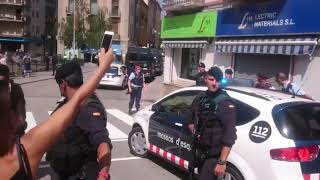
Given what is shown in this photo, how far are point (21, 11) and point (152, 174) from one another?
2723 inches

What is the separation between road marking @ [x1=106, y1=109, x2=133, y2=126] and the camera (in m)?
13.4

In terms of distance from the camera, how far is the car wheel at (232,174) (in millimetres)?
5484

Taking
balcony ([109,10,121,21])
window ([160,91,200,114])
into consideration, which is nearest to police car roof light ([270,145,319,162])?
window ([160,91,200,114])

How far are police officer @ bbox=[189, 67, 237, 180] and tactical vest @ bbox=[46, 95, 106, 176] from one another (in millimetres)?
1581

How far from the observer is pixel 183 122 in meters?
6.85

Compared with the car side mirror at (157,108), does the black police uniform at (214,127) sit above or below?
above

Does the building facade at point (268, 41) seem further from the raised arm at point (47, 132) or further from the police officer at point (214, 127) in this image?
the raised arm at point (47, 132)

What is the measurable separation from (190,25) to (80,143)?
49.7ft

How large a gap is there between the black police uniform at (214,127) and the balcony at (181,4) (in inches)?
502

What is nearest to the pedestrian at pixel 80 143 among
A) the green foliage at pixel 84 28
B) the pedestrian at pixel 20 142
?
the pedestrian at pixel 20 142

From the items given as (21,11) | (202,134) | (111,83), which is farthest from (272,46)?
(21,11)

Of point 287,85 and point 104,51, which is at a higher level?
point 104,51

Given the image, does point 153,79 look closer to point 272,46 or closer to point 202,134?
point 272,46

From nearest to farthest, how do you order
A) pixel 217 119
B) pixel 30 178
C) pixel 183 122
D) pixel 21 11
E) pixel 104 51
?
pixel 30 178
pixel 104 51
pixel 217 119
pixel 183 122
pixel 21 11
